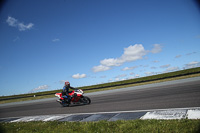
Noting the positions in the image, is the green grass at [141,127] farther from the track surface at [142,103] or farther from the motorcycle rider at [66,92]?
the motorcycle rider at [66,92]

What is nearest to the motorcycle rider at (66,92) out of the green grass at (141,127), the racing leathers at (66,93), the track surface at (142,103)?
the racing leathers at (66,93)

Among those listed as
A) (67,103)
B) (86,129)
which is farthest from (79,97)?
(86,129)

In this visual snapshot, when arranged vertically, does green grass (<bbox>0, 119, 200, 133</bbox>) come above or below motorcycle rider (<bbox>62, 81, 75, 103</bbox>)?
below

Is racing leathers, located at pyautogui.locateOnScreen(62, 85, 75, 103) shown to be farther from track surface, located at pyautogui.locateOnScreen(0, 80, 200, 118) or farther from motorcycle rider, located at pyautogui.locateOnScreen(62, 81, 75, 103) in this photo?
track surface, located at pyautogui.locateOnScreen(0, 80, 200, 118)

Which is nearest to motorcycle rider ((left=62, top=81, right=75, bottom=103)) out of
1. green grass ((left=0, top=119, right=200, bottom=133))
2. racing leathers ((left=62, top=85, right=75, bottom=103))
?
racing leathers ((left=62, top=85, right=75, bottom=103))

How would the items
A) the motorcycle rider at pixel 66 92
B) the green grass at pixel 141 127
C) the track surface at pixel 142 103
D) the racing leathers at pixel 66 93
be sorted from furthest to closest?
the racing leathers at pixel 66 93 < the motorcycle rider at pixel 66 92 < the track surface at pixel 142 103 < the green grass at pixel 141 127

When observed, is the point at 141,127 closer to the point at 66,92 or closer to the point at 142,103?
the point at 142,103

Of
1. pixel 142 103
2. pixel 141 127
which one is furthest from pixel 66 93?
pixel 141 127

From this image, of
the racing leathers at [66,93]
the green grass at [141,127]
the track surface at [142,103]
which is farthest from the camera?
the racing leathers at [66,93]

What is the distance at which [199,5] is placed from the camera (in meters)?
3.34

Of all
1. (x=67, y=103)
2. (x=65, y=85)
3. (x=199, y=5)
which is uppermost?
(x=199, y=5)

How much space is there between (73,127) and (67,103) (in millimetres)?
7162

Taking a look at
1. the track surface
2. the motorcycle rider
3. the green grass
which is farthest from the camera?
the motorcycle rider

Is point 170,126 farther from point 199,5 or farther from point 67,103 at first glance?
point 67,103
